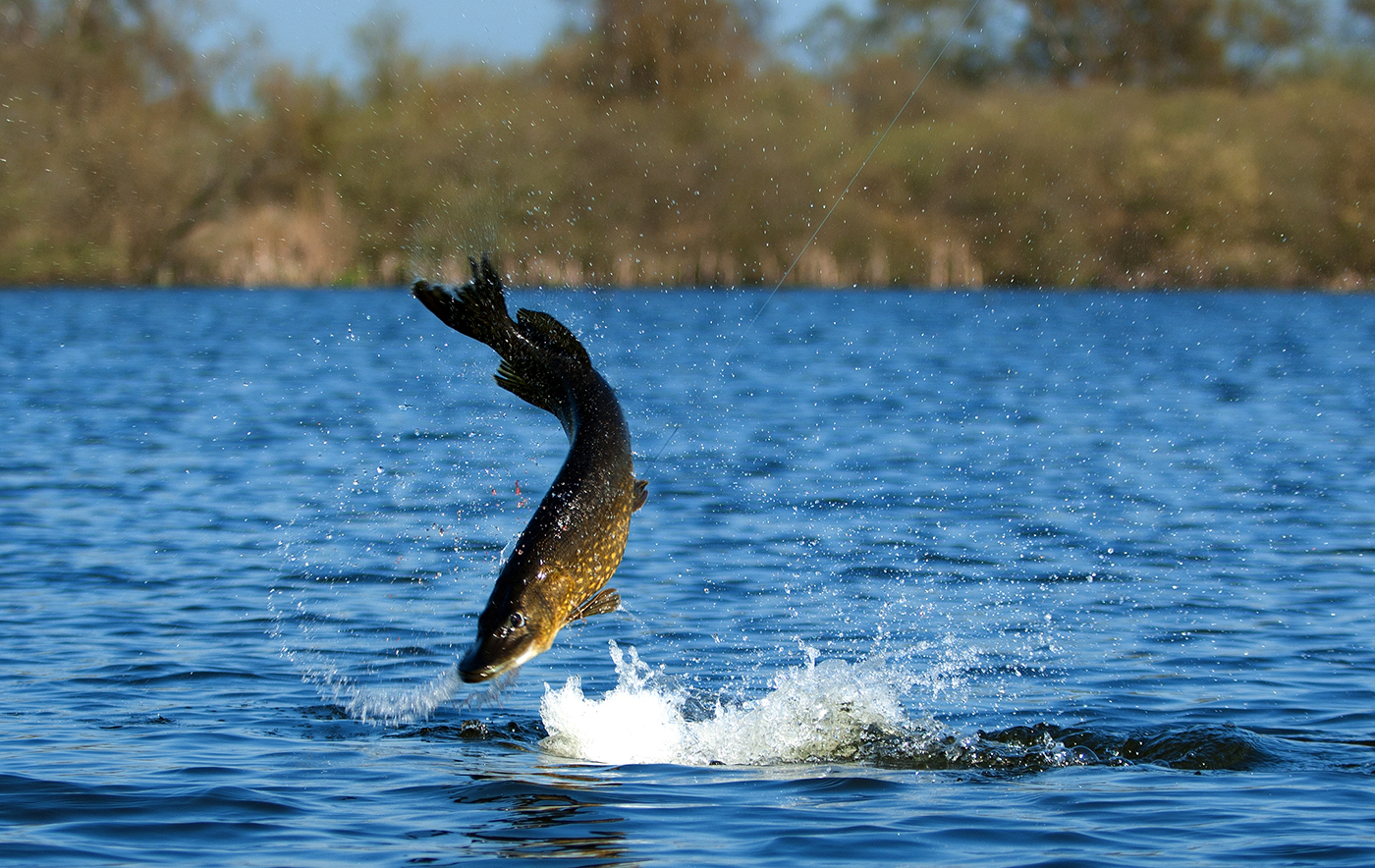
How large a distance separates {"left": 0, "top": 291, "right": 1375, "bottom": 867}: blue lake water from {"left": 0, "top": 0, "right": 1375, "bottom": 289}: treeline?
28782 millimetres

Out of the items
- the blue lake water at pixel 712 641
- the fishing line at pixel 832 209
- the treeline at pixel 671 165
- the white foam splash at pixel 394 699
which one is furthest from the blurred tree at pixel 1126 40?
the white foam splash at pixel 394 699

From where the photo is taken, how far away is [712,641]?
9336 mm

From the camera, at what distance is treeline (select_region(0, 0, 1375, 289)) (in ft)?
169

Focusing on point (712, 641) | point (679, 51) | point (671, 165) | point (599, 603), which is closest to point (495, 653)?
point (599, 603)

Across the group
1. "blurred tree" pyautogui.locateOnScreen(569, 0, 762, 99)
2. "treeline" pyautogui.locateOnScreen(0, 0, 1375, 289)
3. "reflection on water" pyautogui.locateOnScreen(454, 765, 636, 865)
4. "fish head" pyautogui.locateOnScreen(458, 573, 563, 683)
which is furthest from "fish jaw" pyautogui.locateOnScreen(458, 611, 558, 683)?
"blurred tree" pyautogui.locateOnScreen(569, 0, 762, 99)

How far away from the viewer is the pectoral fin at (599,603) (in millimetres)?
6133

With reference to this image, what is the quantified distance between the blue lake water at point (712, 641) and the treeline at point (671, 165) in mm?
28782

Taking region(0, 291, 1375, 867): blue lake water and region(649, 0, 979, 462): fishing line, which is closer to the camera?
region(0, 291, 1375, 867): blue lake water

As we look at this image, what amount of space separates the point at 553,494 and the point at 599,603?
449 mm

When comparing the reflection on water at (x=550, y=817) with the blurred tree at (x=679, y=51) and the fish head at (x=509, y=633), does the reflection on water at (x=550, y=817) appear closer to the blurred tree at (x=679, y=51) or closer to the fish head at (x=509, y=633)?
the fish head at (x=509, y=633)

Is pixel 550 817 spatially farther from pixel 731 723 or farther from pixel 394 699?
pixel 394 699

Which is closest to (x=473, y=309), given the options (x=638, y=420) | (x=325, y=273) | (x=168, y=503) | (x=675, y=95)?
(x=168, y=503)

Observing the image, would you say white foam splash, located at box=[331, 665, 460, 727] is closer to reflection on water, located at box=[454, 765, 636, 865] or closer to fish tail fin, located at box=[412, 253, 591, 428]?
reflection on water, located at box=[454, 765, 636, 865]

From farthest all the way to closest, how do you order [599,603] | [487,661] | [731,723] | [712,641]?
[712,641]
[731,723]
[599,603]
[487,661]
